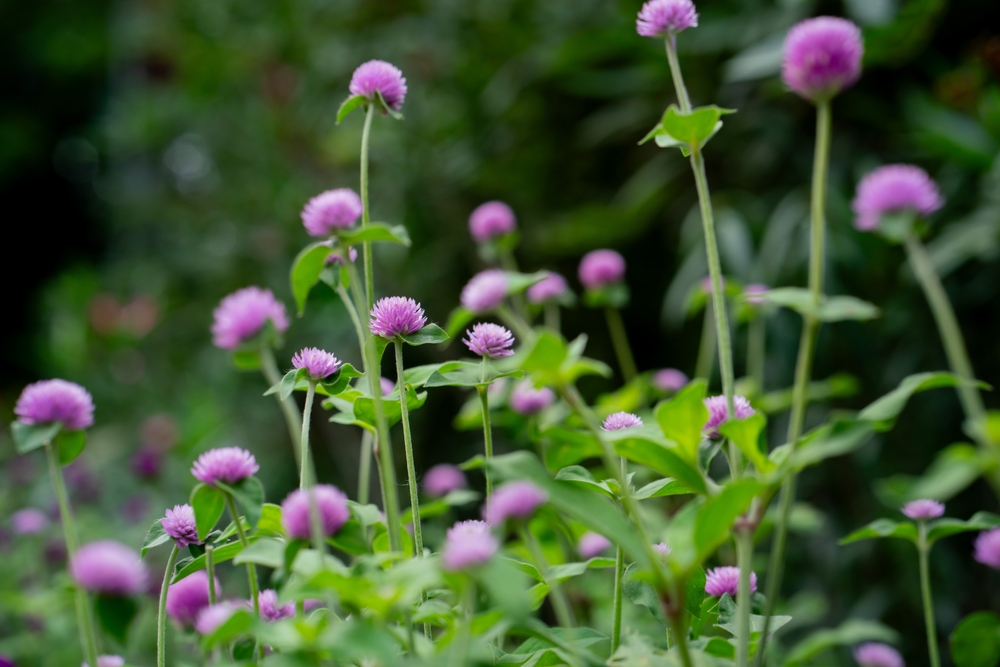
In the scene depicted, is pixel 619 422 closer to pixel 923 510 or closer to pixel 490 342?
pixel 490 342

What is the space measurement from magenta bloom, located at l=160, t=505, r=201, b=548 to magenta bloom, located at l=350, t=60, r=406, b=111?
10.9 inches

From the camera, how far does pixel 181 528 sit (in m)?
0.41

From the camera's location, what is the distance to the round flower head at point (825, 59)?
0.37 meters

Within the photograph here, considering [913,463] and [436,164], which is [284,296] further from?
[913,463]

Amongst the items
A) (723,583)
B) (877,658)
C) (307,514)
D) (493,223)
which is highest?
(493,223)

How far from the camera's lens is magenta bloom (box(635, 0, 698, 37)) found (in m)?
0.43

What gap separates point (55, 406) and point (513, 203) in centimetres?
167

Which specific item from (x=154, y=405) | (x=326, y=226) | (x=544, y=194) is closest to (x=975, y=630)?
(x=326, y=226)

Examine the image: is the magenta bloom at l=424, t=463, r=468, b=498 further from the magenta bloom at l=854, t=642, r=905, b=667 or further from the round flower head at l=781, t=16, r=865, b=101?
the round flower head at l=781, t=16, r=865, b=101

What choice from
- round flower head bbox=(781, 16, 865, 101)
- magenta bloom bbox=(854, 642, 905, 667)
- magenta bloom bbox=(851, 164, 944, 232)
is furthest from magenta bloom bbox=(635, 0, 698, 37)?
magenta bloom bbox=(854, 642, 905, 667)

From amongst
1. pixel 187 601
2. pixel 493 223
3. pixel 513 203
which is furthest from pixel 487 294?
pixel 513 203

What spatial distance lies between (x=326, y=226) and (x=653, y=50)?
4.70 ft

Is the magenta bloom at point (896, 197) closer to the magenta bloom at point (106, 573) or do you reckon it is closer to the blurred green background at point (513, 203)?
the blurred green background at point (513, 203)

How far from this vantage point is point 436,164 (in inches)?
80.6
